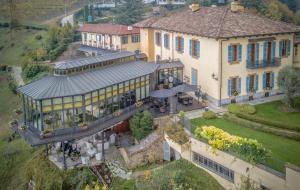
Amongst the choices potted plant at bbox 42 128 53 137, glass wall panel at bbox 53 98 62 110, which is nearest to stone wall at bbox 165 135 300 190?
glass wall panel at bbox 53 98 62 110

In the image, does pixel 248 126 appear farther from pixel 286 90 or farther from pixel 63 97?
pixel 63 97

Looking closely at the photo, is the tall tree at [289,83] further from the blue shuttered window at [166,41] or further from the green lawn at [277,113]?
the blue shuttered window at [166,41]

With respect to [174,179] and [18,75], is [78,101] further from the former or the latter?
[18,75]

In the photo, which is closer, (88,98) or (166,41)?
(88,98)

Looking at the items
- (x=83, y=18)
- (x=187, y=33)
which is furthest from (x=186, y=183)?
(x=83, y=18)

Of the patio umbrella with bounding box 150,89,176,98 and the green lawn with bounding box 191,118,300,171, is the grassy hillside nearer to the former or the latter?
the patio umbrella with bounding box 150,89,176,98

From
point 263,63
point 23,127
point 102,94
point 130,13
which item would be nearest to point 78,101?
point 102,94

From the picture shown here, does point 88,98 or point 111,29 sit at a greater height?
point 111,29
